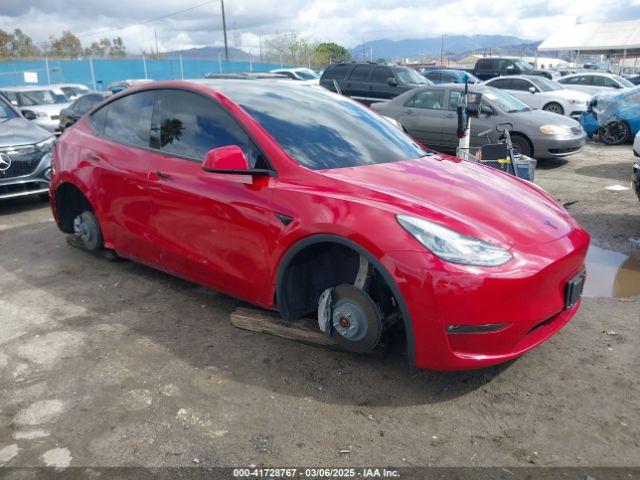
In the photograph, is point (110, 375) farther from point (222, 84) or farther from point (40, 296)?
point (222, 84)

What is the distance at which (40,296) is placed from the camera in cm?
446

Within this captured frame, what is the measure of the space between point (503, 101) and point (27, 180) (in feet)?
26.8

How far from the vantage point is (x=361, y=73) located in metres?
16.6

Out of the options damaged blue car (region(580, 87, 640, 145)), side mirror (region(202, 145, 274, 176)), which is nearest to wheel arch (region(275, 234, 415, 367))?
side mirror (region(202, 145, 274, 176))

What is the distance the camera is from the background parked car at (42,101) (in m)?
16.1

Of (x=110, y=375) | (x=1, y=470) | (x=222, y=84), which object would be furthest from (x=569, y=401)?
(x=222, y=84)

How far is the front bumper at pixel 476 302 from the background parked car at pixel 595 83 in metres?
19.5

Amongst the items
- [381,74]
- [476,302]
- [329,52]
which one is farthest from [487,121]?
[329,52]

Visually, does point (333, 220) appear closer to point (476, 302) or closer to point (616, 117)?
point (476, 302)

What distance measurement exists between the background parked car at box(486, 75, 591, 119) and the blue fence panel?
1060 inches

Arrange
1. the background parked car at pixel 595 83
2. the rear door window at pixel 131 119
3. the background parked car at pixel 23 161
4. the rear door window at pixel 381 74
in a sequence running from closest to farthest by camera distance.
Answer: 1. the rear door window at pixel 131 119
2. the background parked car at pixel 23 161
3. the rear door window at pixel 381 74
4. the background parked car at pixel 595 83

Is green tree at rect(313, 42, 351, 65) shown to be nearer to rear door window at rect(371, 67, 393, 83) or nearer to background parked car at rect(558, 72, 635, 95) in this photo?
background parked car at rect(558, 72, 635, 95)

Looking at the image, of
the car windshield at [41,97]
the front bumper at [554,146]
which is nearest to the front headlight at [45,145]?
the front bumper at [554,146]

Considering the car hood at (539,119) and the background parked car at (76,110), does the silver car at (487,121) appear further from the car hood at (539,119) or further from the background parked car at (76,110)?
the background parked car at (76,110)
